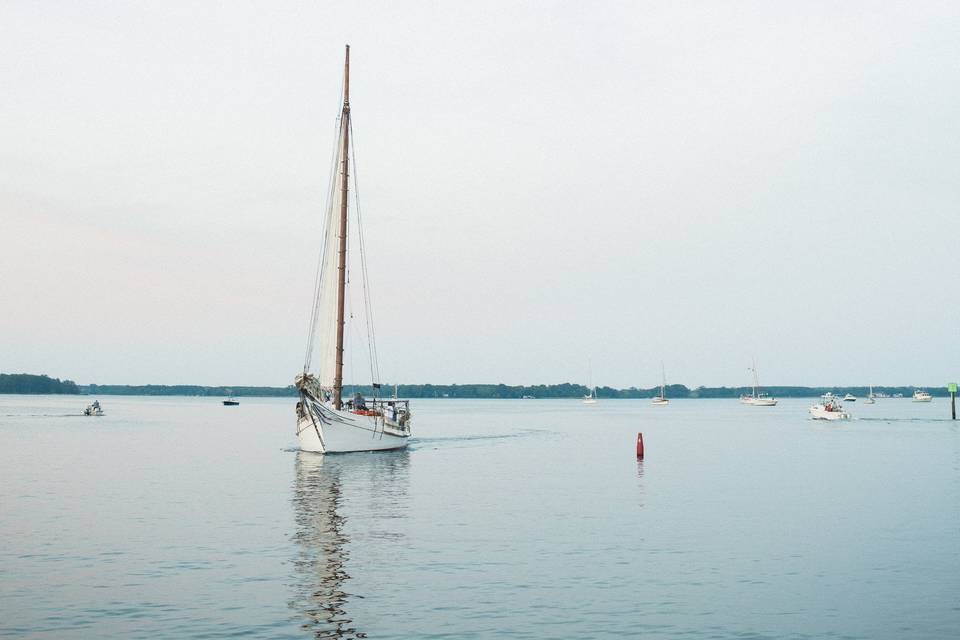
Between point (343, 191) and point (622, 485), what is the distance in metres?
33.4

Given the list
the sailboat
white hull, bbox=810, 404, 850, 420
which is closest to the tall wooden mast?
the sailboat

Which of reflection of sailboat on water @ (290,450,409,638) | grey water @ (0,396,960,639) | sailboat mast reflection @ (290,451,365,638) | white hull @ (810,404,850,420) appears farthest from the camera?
white hull @ (810,404,850,420)

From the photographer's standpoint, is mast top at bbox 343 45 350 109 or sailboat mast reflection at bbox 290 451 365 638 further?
mast top at bbox 343 45 350 109

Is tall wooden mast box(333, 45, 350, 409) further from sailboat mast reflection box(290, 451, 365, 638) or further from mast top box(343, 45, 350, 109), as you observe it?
sailboat mast reflection box(290, 451, 365, 638)

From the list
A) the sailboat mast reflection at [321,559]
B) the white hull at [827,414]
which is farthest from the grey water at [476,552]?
the white hull at [827,414]

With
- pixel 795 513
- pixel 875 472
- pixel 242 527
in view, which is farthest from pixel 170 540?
pixel 875 472

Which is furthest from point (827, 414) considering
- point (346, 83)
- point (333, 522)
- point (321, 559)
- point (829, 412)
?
point (321, 559)

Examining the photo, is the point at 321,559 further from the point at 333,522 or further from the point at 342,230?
the point at 342,230

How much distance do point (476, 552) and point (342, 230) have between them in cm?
4410

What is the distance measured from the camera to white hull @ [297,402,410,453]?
2601 inches

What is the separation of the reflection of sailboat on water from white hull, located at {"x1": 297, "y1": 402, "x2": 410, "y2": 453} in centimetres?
121

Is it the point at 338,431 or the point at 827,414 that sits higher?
the point at 338,431

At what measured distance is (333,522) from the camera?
36094mm

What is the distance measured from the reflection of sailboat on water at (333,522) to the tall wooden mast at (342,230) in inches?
241
